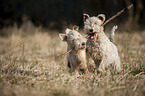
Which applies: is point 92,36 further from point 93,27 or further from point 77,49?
point 77,49

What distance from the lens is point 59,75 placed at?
102 inches

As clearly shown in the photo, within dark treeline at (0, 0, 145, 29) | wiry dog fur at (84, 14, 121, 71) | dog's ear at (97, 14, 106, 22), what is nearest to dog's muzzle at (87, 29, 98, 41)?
wiry dog fur at (84, 14, 121, 71)

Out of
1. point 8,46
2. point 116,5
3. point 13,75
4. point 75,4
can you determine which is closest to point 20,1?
point 75,4

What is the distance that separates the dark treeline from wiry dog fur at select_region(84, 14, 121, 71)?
15.3 ft

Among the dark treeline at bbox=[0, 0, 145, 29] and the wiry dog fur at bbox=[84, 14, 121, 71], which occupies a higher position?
the dark treeline at bbox=[0, 0, 145, 29]

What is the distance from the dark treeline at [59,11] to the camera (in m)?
8.78

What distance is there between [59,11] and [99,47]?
11.3 metres

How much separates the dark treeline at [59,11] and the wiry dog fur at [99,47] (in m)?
4.66

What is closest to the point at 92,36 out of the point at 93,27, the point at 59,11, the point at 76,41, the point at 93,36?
the point at 93,36

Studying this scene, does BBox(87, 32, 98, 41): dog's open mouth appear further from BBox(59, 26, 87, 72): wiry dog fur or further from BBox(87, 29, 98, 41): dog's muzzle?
BBox(59, 26, 87, 72): wiry dog fur

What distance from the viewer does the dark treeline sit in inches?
346

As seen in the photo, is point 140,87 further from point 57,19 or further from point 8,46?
point 57,19

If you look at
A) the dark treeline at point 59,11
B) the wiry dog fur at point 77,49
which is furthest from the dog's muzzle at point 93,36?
the dark treeline at point 59,11

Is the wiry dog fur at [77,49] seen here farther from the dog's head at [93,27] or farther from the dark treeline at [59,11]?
the dark treeline at [59,11]
